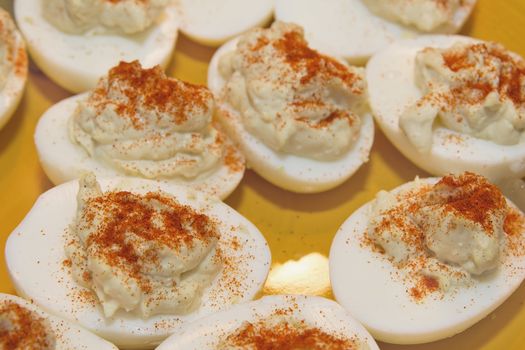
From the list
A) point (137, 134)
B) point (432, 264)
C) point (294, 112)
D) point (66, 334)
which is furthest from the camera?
point (294, 112)

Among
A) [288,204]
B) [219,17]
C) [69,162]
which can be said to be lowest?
[288,204]

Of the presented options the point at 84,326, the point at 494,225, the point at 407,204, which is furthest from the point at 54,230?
the point at 494,225

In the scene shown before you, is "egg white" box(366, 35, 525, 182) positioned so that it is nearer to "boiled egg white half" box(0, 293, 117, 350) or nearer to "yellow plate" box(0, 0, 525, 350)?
"yellow plate" box(0, 0, 525, 350)

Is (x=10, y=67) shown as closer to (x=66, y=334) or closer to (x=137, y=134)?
(x=137, y=134)

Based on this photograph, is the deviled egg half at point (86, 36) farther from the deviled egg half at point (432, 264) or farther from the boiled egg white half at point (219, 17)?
the deviled egg half at point (432, 264)

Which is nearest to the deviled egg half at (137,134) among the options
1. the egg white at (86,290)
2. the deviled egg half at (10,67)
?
the egg white at (86,290)

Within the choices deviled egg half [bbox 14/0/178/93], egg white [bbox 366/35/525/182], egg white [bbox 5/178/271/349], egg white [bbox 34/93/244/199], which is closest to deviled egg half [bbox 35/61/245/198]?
egg white [bbox 34/93/244/199]

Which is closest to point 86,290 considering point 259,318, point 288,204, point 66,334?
point 66,334
